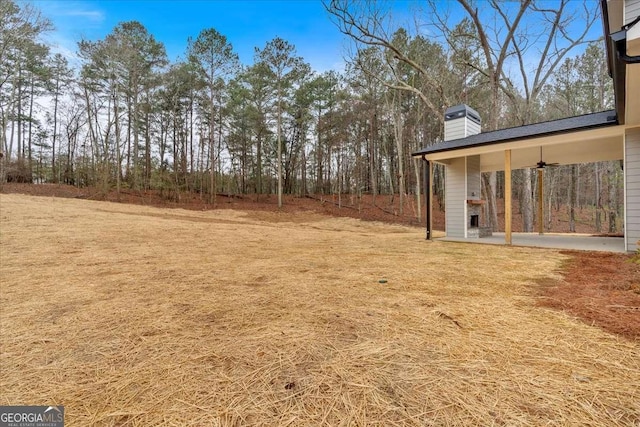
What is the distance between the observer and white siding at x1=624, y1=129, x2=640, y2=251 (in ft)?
17.3

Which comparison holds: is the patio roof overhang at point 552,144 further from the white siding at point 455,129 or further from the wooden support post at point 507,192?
the white siding at point 455,129

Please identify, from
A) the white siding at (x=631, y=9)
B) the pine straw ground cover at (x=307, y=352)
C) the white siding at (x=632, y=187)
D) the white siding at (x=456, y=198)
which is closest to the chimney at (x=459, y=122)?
the white siding at (x=456, y=198)

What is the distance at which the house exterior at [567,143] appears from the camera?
3.32 metres

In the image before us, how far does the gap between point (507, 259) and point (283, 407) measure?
4684 millimetres

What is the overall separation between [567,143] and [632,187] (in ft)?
5.60

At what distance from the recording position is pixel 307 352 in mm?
1590

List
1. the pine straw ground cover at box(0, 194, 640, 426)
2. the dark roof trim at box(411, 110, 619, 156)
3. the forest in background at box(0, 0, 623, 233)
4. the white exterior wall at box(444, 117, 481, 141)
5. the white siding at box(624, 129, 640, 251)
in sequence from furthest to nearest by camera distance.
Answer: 1. the forest in background at box(0, 0, 623, 233)
2. the white exterior wall at box(444, 117, 481, 141)
3. the dark roof trim at box(411, 110, 619, 156)
4. the white siding at box(624, 129, 640, 251)
5. the pine straw ground cover at box(0, 194, 640, 426)

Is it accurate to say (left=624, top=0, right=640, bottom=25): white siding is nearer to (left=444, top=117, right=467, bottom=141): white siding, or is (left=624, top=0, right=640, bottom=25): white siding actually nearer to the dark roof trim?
the dark roof trim

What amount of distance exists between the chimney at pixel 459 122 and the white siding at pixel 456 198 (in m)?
1.27

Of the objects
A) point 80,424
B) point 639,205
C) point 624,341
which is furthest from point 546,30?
point 80,424

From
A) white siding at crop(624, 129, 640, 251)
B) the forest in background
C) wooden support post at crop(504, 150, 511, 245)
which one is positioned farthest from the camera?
the forest in background

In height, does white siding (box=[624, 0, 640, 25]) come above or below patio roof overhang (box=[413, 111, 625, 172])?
above

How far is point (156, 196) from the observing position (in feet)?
60.5

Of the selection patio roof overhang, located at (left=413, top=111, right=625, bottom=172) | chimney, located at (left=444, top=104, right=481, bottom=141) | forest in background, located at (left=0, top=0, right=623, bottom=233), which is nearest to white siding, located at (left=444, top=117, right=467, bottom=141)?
chimney, located at (left=444, top=104, right=481, bottom=141)
